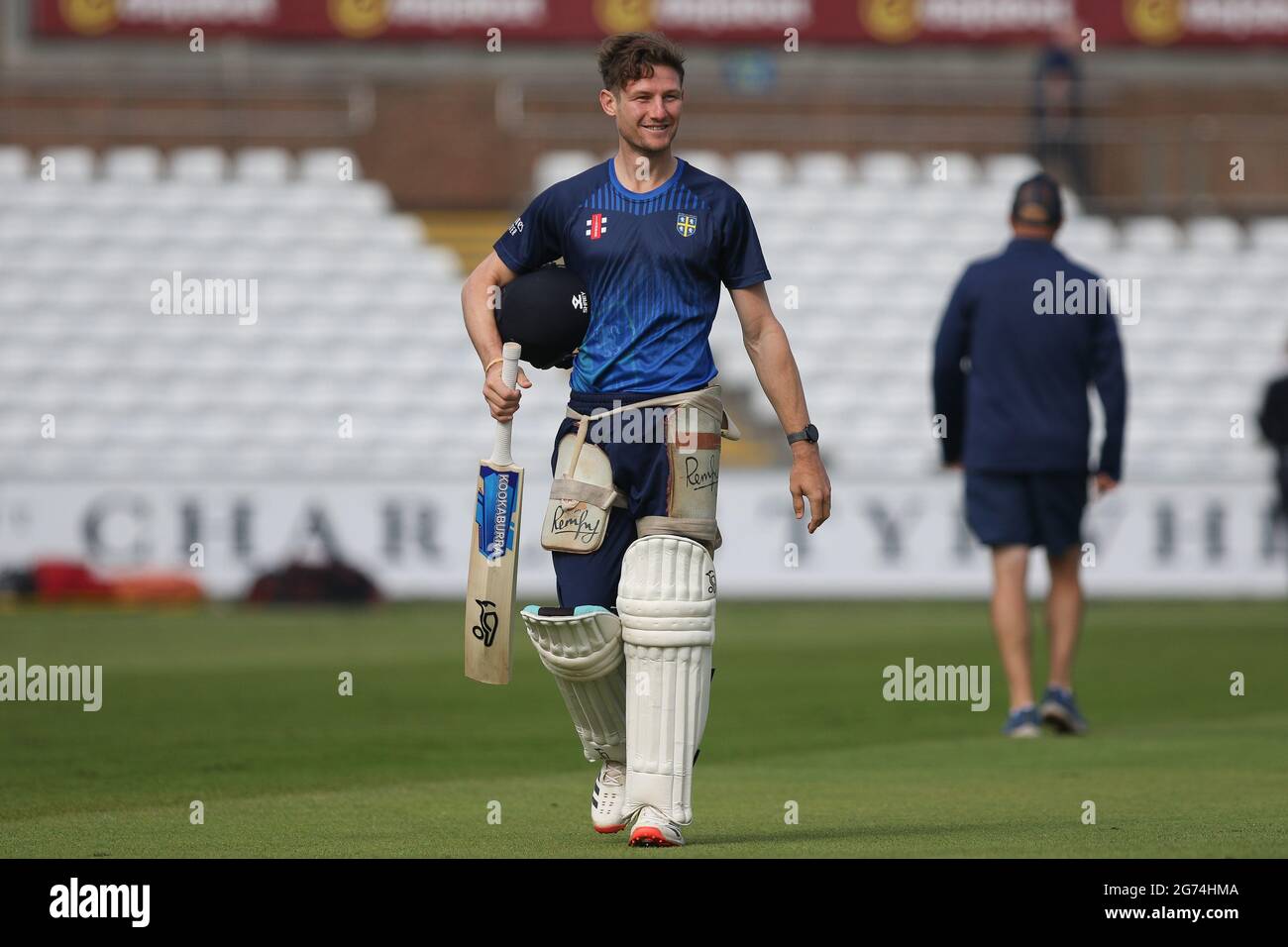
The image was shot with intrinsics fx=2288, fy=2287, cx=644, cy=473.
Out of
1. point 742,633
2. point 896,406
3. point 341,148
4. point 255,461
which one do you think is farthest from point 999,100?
point 742,633

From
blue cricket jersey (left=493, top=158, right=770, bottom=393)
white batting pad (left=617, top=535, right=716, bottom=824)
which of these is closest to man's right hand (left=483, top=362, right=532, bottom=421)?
blue cricket jersey (left=493, top=158, right=770, bottom=393)

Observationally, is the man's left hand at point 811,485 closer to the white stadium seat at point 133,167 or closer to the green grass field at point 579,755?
the green grass field at point 579,755

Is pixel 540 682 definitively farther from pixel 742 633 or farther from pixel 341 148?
pixel 341 148

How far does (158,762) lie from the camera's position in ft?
28.9

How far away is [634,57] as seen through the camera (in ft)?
20.9

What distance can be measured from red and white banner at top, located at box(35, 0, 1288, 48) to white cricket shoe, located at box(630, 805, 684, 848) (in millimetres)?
21240

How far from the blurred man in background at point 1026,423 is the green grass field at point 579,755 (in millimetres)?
519

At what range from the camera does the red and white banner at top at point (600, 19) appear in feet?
87.3

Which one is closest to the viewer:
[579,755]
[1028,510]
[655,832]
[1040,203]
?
[655,832]

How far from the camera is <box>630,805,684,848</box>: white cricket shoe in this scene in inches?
244

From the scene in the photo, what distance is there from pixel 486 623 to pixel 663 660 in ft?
1.67

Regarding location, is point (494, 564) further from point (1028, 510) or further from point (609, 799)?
point (1028, 510)
